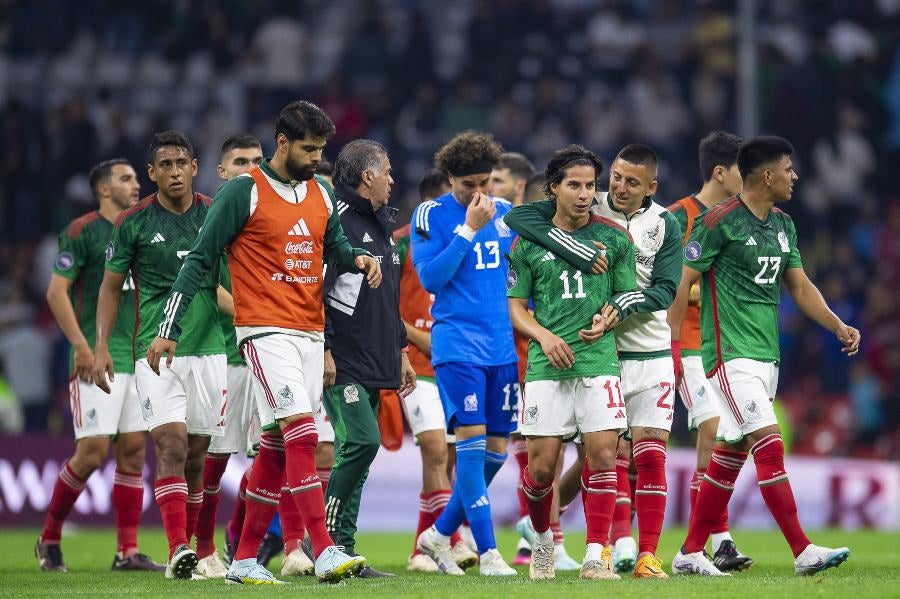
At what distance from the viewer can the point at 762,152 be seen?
8.93 meters

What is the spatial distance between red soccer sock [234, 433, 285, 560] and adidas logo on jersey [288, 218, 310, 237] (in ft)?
3.87

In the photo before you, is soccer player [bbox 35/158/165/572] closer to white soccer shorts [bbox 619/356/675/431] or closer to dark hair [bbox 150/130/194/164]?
dark hair [bbox 150/130/194/164]

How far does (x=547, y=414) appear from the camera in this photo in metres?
8.39

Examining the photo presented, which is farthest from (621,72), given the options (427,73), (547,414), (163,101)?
(547,414)

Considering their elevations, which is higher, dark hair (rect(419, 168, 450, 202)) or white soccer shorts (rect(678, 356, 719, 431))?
dark hair (rect(419, 168, 450, 202))

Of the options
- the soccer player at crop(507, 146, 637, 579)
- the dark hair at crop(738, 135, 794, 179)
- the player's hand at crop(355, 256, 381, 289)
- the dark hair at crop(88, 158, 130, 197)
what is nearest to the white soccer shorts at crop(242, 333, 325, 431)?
the player's hand at crop(355, 256, 381, 289)

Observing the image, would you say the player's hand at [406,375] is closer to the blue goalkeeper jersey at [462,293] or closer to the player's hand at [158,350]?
the blue goalkeeper jersey at [462,293]

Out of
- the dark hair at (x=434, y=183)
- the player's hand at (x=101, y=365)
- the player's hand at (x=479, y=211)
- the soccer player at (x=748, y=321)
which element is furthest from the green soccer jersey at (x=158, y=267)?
the soccer player at (x=748, y=321)

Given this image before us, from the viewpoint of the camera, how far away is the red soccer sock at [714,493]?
348 inches

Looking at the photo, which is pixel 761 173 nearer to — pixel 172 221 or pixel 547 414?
pixel 547 414

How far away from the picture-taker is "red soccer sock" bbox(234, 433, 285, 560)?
8469 mm

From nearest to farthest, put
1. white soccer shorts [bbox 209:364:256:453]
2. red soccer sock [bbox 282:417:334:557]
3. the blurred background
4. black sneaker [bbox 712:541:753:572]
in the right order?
red soccer sock [bbox 282:417:334:557]
black sneaker [bbox 712:541:753:572]
white soccer shorts [bbox 209:364:256:453]
the blurred background

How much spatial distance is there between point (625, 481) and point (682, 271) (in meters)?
1.57

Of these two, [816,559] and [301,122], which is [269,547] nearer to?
[301,122]
